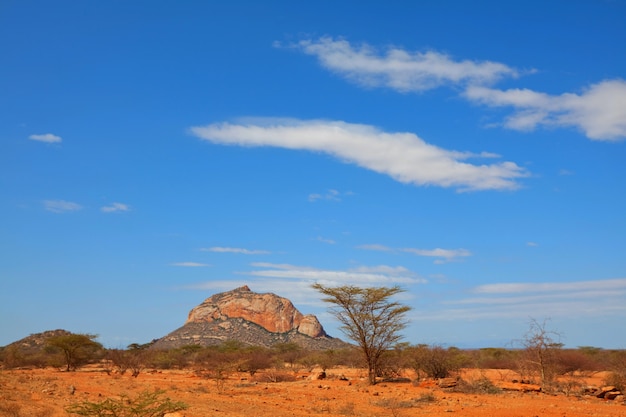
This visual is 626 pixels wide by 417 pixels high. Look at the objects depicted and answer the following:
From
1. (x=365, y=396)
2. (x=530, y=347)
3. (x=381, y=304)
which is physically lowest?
(x=365, y=396)

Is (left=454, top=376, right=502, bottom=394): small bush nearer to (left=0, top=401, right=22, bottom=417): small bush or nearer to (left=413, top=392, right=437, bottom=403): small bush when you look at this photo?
(left=413, top=392, right=437, bottom=403): small bush

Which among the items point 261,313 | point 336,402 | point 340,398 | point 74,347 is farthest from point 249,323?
point 336,402

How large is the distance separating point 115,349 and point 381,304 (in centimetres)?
2545

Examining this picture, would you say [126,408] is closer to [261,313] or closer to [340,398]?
[340,398]

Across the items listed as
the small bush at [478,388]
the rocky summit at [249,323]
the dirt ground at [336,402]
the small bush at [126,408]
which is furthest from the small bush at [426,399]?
the rocky summit at [249,323]

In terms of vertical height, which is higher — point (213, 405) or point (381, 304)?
point (381, 304)

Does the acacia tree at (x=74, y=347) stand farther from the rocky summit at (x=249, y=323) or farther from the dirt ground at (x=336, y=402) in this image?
the rocky summit at (x=249, y=323)

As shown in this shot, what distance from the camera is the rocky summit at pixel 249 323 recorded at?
95750 mm

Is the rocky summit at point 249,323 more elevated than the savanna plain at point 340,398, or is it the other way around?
the rocky summit at point 249,323

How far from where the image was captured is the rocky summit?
95.8 meters

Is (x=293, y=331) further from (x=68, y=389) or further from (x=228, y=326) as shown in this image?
(x=68, y=389)

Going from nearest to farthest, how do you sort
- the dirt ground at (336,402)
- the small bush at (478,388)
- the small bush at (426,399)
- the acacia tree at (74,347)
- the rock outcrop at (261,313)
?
the dirt ground at (336,402) < the small bush at (426,399) < the small bush at (478,388) < the acacia tree at (74,347) < the rock outcrop at (261,313)

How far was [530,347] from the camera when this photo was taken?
97.6 feet

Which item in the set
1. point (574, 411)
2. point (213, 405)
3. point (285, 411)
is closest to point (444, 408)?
point (574, 411)
